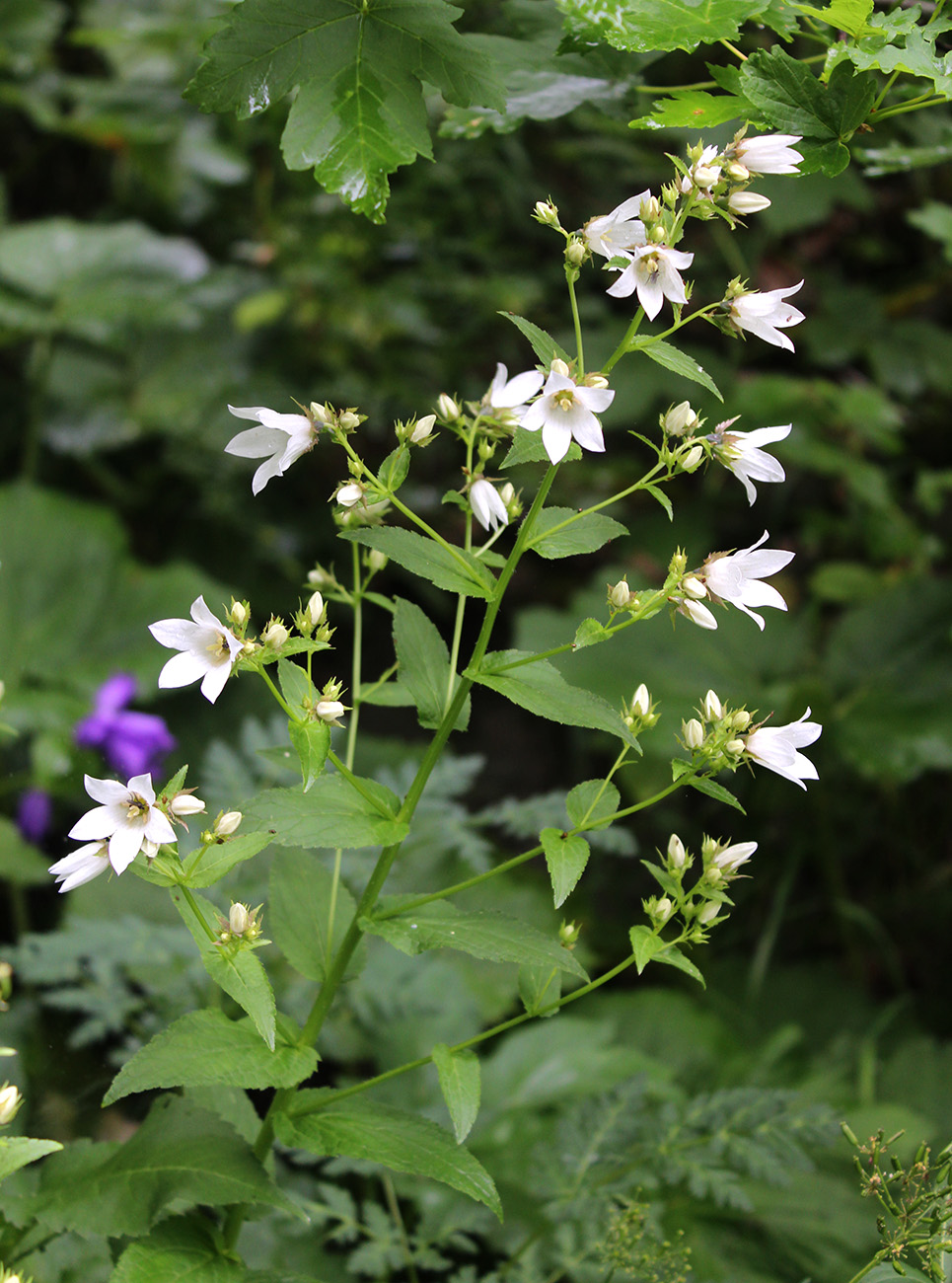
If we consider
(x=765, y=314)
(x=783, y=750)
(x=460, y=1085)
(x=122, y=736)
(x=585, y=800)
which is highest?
(x=765, y=314)

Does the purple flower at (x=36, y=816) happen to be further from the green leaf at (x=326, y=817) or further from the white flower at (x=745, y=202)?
the white flower at (x=745, y=202)

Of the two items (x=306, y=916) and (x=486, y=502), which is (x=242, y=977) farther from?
(x=486, y=502)

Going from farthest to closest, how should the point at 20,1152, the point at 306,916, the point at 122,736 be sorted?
the point at 122,736
the point at 306,916
the point at 20,1152

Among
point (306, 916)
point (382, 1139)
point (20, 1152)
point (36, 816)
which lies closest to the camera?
point (20, 1152)

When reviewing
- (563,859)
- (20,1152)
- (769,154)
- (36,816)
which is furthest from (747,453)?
(36,816)

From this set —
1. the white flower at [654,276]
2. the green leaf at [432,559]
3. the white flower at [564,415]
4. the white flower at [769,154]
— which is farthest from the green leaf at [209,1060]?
the white flower at [769,154]

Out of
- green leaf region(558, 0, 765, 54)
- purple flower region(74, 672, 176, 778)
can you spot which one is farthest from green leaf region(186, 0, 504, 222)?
purple flower region(74, 672, 176, 778)
